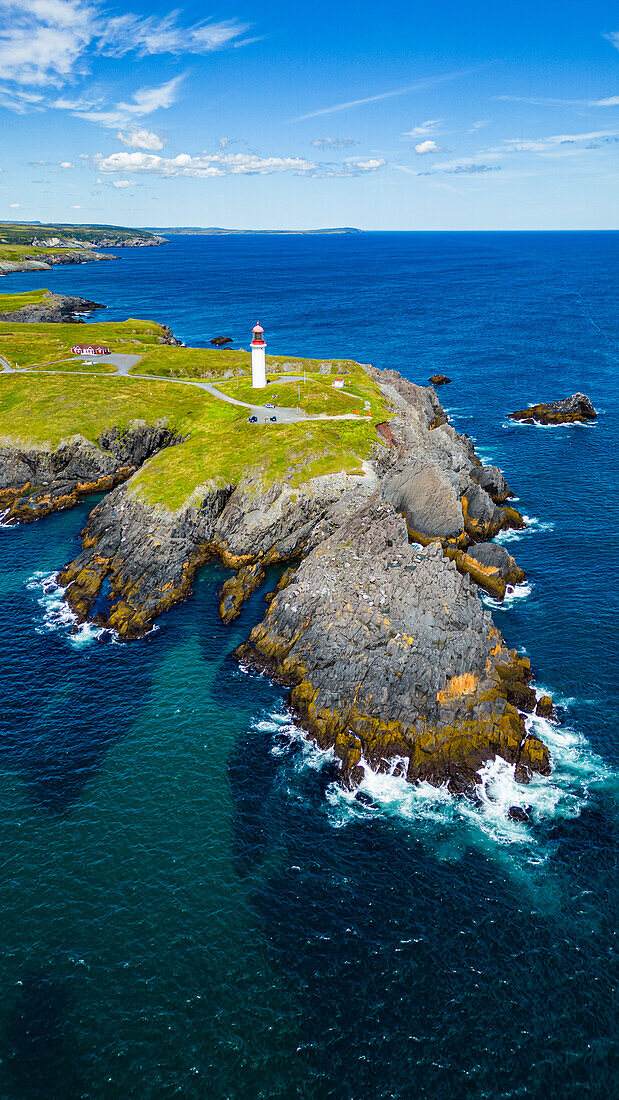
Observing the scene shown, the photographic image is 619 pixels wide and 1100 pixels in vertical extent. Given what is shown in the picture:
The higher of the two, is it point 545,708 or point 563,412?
point 563,412

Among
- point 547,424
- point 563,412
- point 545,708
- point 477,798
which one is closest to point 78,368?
point 547,424

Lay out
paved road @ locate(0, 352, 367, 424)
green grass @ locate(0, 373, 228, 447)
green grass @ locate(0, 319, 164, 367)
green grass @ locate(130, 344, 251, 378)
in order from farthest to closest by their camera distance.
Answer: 1. green grass @ locate(0, 319, 164, 367)
2. green grass @ locate(130, 344, 251, 378)
3. green grass @ locate(0, 373, 228, 447)
4. paved road @ locate(0, 352, 367, 424)

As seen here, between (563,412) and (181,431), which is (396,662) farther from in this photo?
(563,412)

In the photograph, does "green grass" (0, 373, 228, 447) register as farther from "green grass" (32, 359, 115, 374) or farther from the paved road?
"green grass" (32, 359, 115, 374)

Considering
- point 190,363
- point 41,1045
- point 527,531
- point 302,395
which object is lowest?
point 41,1045

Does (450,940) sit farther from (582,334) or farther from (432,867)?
(582,334)

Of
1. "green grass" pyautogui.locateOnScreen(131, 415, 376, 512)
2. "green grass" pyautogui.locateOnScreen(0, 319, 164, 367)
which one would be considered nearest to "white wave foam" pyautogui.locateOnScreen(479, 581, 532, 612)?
"green grass" pyautogui.locateOnScreen(131, 415, 376, 512)
